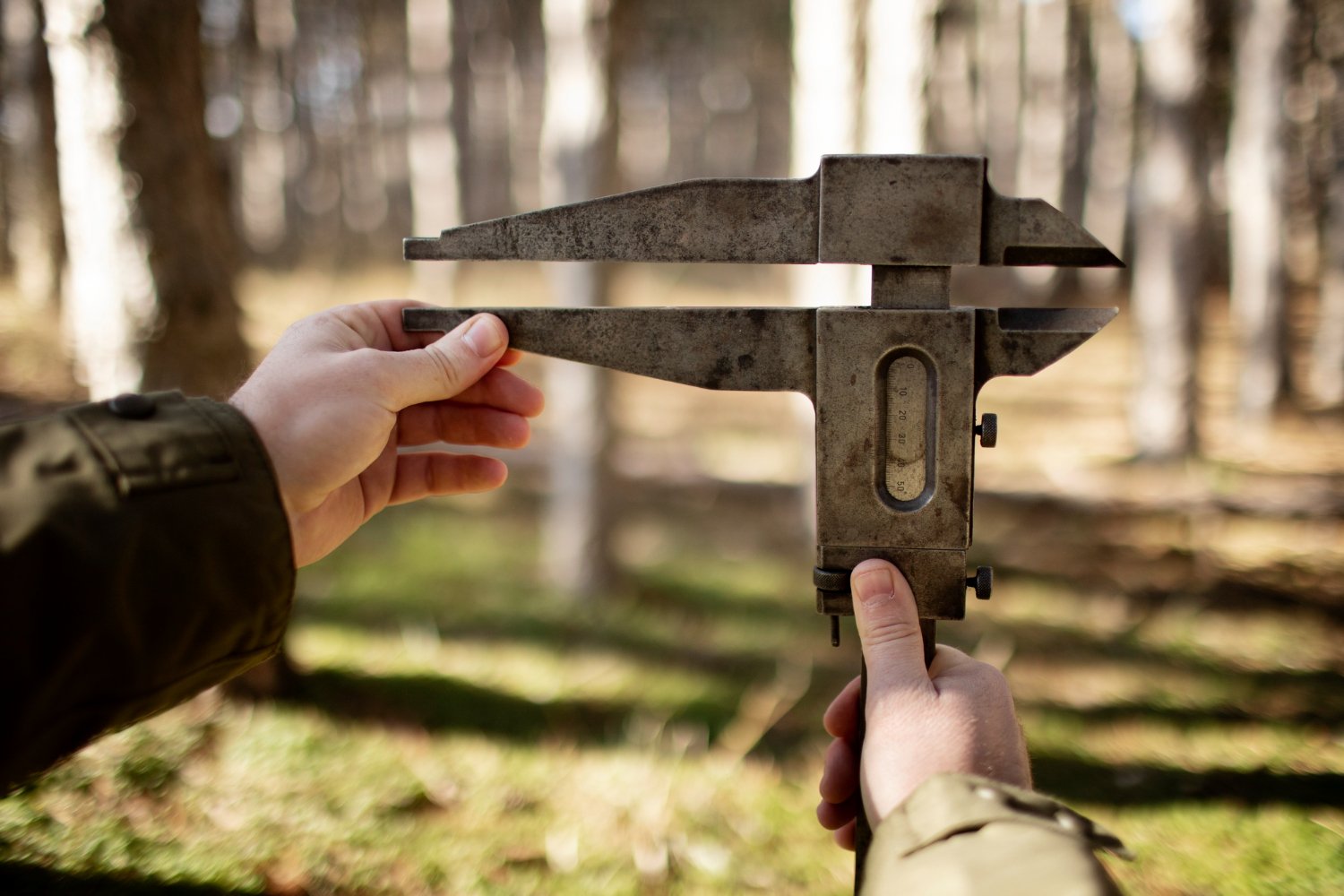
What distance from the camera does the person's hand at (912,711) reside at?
142 cm

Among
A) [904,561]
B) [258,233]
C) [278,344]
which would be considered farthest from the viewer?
[258,233]

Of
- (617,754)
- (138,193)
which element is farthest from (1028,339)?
(138,193)

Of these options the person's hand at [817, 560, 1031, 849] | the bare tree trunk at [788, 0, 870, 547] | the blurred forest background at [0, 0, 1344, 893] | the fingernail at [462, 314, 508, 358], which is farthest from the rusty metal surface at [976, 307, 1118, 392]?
the bare tree trunk at [788, 0, 870, 547]

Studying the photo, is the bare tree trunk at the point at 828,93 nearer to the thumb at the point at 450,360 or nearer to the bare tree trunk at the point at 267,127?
the thumb at the point at 450,360

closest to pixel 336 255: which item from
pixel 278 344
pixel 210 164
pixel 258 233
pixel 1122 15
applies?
pixel 258 233

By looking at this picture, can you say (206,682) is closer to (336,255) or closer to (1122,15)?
(1122,15)

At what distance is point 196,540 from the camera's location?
137cm

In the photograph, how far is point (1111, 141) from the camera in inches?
721

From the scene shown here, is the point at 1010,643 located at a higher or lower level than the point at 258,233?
lower

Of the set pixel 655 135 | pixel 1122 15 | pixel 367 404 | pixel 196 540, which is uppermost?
pixel 655 135

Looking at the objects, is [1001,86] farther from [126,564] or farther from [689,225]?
[126,564]

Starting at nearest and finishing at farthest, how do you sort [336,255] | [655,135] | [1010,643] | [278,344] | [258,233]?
1. [278,344]
2. [1010,643]
3. [336,255]
4. [258,233]
5. [655,135]

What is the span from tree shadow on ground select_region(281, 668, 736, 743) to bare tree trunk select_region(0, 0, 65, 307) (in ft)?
23.5

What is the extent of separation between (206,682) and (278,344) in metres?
0.62
